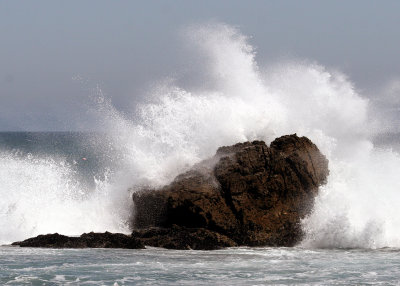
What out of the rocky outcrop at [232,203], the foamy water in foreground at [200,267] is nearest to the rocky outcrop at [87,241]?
the rocky outcrop at [232,203]

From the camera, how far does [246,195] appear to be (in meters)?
21.6

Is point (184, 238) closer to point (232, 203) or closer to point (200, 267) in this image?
point (232, 203)

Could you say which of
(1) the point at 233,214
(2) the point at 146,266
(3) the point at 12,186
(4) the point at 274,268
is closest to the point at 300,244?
(1) the point at 233,214

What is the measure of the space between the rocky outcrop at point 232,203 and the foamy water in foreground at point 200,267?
689 millimetres

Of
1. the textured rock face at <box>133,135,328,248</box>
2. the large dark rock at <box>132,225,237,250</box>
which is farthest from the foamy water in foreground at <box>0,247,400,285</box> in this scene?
the textured rock face at <box>133,135,328,248</box>

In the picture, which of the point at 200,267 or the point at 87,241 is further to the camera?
the point at 87,241

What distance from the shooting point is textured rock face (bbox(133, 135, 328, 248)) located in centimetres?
2106

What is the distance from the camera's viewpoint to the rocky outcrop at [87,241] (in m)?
20.3

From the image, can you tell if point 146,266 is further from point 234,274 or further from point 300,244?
point 300,244

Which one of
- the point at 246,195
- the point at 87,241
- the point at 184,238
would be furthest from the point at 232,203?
the point at 87,241

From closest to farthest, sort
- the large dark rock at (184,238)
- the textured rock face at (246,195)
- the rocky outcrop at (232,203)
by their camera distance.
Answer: the large dark rock at (184,238) → the rocky outcrop at (232,203) → the textured rock face at (246,195)

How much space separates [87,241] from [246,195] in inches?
186

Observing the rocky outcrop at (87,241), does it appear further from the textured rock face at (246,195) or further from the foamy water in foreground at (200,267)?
the textured rock face at (246,195)

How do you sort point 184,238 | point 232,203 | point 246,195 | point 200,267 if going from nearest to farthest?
point 200,267 → point 184,238 → point 232,203 → point 246,195
